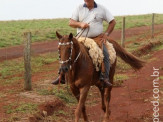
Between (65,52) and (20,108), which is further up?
(65,52)

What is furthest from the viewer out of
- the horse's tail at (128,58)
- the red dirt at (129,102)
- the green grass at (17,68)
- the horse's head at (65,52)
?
the green grass at (17,68)

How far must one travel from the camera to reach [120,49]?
8.48 meters

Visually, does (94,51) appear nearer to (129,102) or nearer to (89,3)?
(89,3)

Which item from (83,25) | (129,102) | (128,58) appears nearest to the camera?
(83,25)

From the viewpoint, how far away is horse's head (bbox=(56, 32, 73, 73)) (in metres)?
5.61

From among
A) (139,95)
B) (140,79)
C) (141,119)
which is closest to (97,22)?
(141,119)

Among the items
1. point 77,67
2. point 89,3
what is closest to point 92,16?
point 89,3

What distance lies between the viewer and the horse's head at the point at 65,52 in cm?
561

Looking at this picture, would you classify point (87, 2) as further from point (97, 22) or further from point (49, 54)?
point (49, 54)

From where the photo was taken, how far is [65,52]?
5676mm

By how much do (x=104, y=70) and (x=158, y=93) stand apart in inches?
115

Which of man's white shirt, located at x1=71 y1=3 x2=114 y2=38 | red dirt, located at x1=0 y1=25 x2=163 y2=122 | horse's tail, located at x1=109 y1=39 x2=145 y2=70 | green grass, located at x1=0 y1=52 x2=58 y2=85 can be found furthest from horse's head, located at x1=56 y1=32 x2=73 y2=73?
green grass, located at x1=0 y1=52 x2=58 y2=85

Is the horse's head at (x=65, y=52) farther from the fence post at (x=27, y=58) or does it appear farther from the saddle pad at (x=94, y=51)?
the fence post at (x=27, y=58)

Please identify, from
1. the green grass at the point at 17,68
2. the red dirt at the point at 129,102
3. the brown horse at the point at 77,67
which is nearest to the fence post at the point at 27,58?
the red dirt at the point at 129,102
